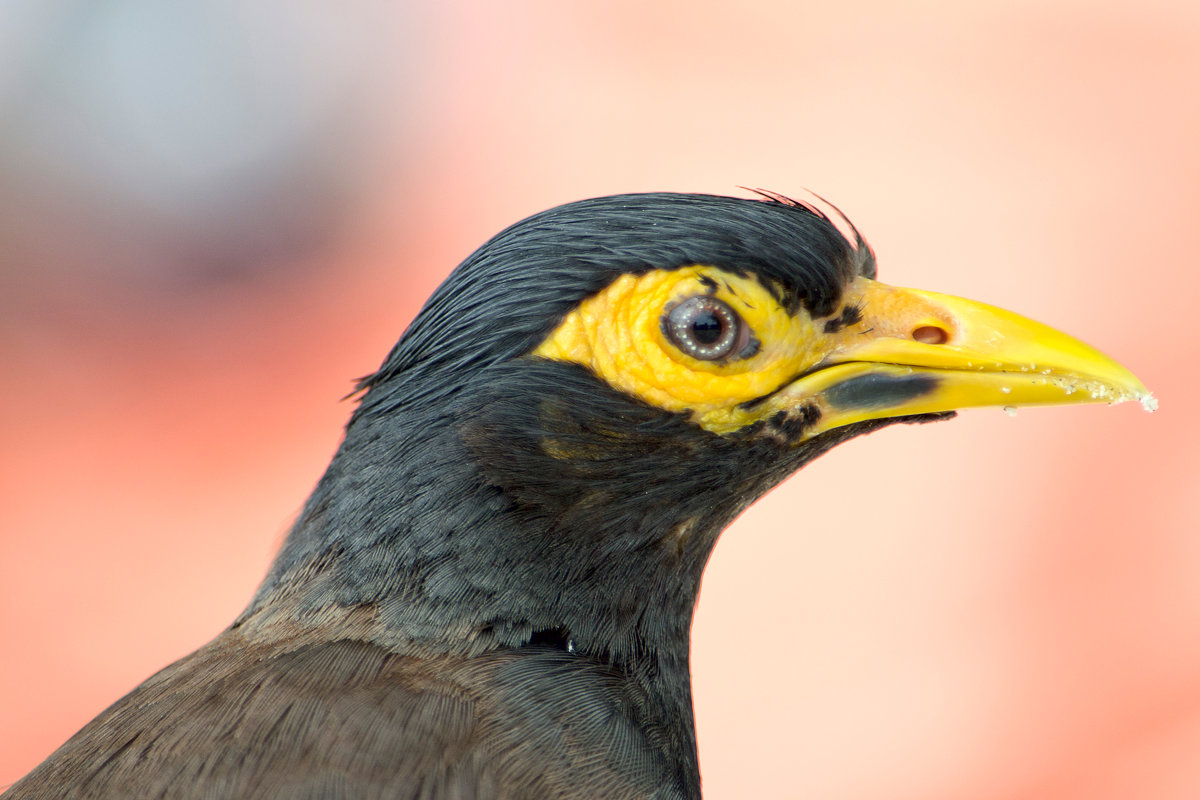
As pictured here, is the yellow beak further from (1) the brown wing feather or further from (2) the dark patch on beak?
(1) the brown wing feather

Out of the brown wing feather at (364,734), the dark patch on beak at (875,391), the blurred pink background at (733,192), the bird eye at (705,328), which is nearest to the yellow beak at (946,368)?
the dark patch on beak at (875,391)

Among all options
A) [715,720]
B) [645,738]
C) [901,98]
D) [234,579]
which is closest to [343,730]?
[645,738]

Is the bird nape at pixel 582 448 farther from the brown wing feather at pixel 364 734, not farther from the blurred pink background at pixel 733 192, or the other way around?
the blurred pink background at pixel 733 192

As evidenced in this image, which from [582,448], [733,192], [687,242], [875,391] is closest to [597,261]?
[687,242]

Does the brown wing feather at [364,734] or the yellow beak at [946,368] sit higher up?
the yellow beak at [946,368]

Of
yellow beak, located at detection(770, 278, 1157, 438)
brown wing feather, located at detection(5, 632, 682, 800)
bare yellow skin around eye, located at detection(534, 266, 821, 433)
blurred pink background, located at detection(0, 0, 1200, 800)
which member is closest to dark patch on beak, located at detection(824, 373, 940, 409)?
yellow beak, located at detection(770, 278, 1157, 438)

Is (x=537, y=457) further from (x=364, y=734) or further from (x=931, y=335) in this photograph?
(x=931, y=335)

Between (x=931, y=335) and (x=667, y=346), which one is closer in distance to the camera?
(x=667, y=346)
